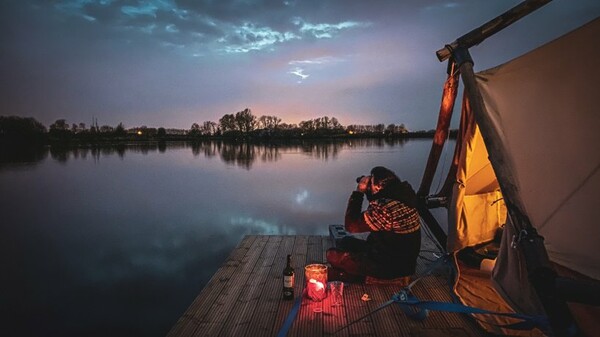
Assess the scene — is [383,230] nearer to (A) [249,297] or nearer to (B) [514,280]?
(B) [514,280]

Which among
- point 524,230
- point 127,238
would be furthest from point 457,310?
point 127,238

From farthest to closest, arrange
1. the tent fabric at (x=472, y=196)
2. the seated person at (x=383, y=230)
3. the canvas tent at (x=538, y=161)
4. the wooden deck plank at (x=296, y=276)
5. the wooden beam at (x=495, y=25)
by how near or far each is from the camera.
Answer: the tent fabric at (x=472, y=196), the wooden beam at (x=495, y=25), the seated person at (x=383, y=230), the wooden deck plank at (x=296, y=276), the canvas tent at (x=538, y=161)

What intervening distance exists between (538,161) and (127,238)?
9.45m

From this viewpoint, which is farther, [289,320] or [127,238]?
[127,238]

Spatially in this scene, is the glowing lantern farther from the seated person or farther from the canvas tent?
the canvas tent

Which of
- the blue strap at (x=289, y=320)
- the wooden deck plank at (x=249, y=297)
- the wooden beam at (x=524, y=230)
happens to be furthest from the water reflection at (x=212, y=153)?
the wooden beam at (x=524, y=230)

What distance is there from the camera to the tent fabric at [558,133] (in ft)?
9.59

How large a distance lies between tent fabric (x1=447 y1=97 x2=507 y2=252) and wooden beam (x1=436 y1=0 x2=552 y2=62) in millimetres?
703

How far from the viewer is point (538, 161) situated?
131 inches

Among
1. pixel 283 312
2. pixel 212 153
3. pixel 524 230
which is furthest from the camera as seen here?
pixel 212 153

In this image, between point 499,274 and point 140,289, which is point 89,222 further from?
point 499,274

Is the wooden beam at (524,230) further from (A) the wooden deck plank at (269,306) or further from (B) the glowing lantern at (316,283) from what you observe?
(A) the wooden deck plank at (269,306)

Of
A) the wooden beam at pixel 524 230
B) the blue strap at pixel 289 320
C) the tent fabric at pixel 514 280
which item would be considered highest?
the wooden beam at pixel 524 230

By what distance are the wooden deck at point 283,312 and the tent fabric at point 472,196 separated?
0.70 m
